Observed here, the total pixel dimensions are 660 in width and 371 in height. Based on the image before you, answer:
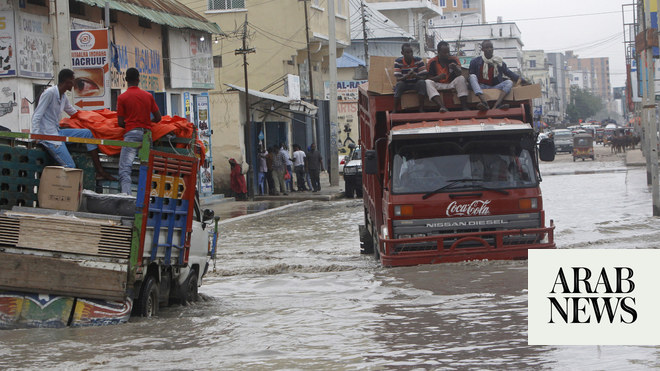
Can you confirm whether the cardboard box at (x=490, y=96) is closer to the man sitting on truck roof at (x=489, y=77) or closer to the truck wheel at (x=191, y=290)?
the man sitting on truck roof at (x=489, y=77)

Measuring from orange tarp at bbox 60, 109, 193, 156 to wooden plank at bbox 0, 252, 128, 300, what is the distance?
6.01 feet

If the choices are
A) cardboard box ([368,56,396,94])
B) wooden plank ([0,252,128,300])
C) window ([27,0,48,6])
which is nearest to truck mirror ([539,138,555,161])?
cardboard box ([368,56,396,94])

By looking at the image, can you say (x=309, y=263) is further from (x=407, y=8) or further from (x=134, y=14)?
(x=407, y=8)

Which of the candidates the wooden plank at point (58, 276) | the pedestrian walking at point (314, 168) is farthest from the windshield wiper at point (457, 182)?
the pedestrian walking at point (314, 168)

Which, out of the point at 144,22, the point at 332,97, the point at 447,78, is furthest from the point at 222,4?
the point at 447,78

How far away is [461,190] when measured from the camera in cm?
1367

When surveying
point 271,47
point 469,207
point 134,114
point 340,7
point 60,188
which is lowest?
point 469,207

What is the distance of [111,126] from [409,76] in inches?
184

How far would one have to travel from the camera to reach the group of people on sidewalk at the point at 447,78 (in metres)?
14.3

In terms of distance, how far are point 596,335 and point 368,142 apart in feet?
33.4

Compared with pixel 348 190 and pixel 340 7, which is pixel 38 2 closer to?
pixel 348 190

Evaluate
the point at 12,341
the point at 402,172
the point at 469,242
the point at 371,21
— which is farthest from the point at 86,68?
the point at 371,21

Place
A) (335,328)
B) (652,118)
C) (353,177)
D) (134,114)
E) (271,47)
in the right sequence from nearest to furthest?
(335,328) → (134,114) → (652,118) → (353,177) → (271,47)

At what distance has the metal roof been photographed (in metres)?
26.4
